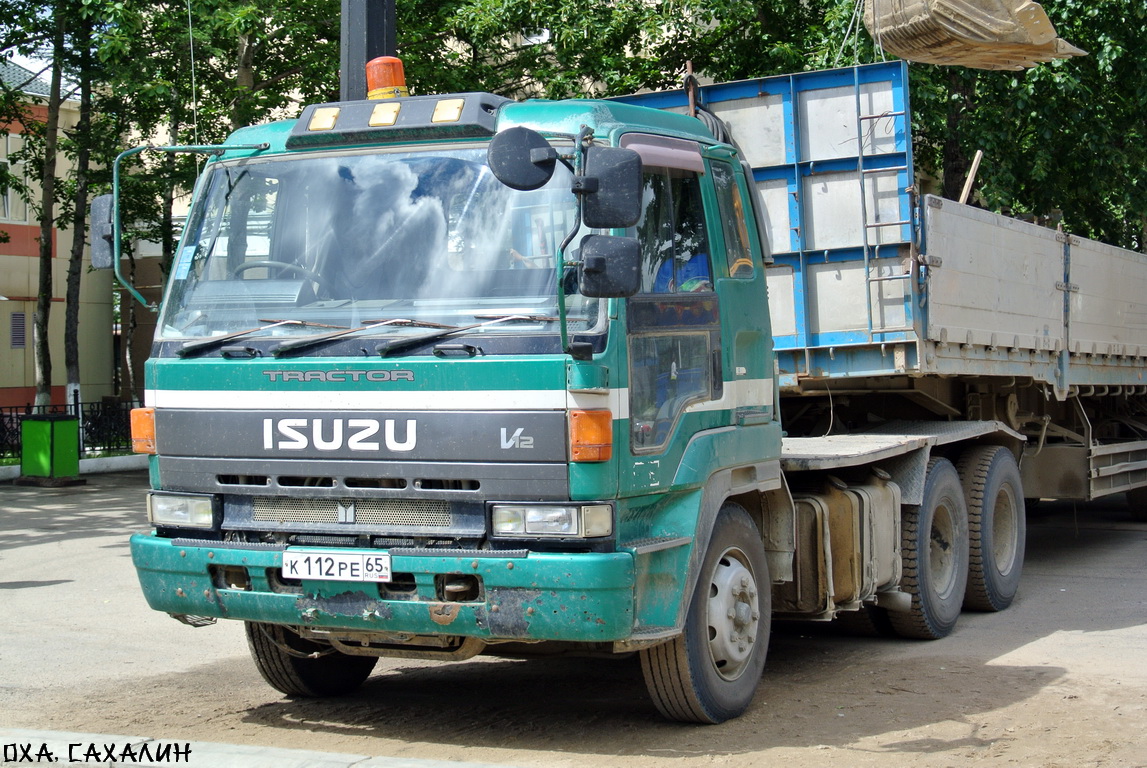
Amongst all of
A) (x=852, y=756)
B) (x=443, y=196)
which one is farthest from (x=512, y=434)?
(x=852, y=756)

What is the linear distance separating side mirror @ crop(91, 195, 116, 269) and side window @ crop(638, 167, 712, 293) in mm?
2304

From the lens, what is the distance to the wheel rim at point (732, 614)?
18.7 ft

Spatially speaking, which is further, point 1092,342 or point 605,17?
point 605,17

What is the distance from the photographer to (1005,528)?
29.8 ft

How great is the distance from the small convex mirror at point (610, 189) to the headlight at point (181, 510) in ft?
6.43

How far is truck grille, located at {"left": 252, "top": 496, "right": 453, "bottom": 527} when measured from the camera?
198 inches

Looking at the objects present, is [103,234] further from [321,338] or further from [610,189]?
[610,189]

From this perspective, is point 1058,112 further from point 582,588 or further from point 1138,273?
point 582,588

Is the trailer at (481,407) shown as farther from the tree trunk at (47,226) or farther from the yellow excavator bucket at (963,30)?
the tree trunk at (47,226)

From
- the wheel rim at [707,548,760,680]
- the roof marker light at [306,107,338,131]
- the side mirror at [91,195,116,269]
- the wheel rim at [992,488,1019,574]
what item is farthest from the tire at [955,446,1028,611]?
the side mirror at [91,195,116,269]

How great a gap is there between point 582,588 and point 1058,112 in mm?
12651

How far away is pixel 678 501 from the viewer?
17.6 ft

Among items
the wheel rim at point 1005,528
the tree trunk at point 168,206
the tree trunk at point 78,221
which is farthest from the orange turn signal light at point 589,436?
the tree trunk at point 78,221

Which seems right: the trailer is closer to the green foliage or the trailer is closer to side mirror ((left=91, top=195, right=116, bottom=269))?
side mirror ((left=91, top=195, right=116, bottom=269))
